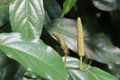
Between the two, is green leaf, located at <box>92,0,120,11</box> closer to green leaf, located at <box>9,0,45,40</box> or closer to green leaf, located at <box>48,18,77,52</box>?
green leaf, located at <box>48,18,77,52</box>

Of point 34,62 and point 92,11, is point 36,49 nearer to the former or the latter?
point 34,62

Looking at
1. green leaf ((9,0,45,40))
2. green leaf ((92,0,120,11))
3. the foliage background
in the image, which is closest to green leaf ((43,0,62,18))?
the foliage background

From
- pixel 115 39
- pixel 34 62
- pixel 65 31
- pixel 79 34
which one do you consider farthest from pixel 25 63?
pixel 115 39

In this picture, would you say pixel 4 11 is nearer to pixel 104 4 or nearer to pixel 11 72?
pixel 11 72

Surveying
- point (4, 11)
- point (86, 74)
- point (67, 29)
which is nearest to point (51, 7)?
point (67, 29)

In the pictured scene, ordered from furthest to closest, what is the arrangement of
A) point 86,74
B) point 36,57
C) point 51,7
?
point 51,7 < point 86,74 < point 36,57

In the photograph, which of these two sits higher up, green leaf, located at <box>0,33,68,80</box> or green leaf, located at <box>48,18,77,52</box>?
green leaf, located at <box>0,33,68,80</box>
